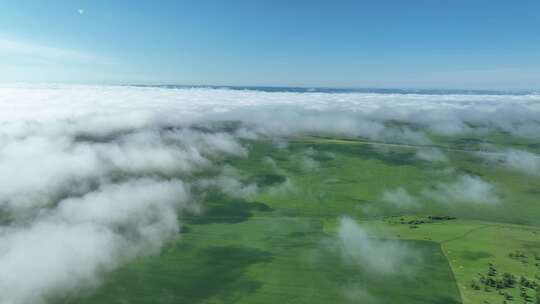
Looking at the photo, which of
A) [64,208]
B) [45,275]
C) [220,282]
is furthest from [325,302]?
[64,208]

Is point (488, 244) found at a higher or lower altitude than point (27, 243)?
higher

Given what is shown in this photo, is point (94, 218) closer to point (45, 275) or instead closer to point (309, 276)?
point (45, 275)

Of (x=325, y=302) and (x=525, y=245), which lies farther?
(x=525, y=245)

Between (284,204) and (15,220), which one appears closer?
(15,220)

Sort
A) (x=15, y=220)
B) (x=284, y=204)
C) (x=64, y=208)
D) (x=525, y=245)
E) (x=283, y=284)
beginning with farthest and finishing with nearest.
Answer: (x=284, y=204), (x=64, y=208), (x=15, y=220), (x=525, y=245), (x=283, y=284)

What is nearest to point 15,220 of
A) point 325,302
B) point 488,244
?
point 325,302

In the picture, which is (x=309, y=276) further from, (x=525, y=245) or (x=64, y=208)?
(x=64, y=208)

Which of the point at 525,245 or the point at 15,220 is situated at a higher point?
the point at 525,245

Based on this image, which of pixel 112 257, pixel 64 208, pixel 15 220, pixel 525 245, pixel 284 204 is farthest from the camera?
pixel 284 204

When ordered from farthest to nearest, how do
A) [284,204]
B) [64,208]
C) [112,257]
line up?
[284,204], [64,208], [112,257]
